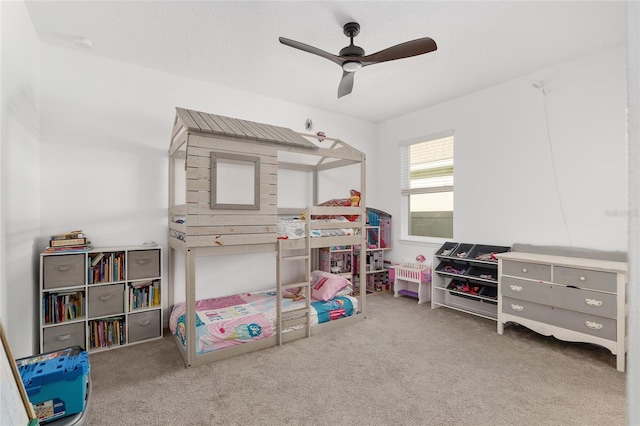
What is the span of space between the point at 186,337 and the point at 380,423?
1.70 meters

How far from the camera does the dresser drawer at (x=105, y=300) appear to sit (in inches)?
115

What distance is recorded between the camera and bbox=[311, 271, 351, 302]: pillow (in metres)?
3.79

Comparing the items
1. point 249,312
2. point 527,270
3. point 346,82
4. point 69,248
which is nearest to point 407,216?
point 527,270

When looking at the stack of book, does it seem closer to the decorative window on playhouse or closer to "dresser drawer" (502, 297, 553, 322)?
the decorative window on playhouse

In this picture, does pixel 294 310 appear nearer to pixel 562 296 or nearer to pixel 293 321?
pixel 293 321

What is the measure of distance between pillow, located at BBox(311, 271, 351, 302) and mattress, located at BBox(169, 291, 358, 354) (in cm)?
8

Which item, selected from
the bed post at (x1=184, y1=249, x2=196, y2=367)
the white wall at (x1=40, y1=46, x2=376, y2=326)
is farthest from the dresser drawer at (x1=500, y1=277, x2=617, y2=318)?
the white wall at (x1=40, y1=46, x2=376, y2=326)

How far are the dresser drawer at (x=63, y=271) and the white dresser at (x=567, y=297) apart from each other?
4.15 metres

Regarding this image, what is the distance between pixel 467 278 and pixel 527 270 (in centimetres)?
87

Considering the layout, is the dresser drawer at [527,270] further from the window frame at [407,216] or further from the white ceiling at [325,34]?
the white ceiling at [325,34]

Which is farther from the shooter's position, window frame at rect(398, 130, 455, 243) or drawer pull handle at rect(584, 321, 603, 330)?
window frame at rect(398, 130, 455, 243)

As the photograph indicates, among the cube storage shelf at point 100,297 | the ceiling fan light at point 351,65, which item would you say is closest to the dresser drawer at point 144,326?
the cube storage shelf at point 100,297

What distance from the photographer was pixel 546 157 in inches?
139

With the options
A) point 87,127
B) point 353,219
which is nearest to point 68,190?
point 87,127
